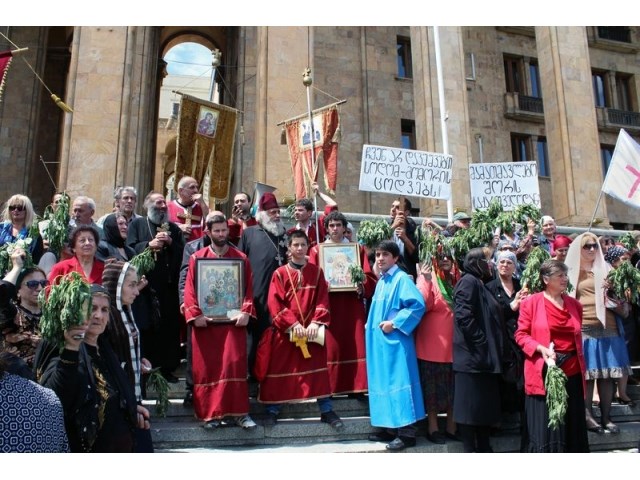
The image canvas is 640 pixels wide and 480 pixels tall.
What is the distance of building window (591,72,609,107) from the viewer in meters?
26.0

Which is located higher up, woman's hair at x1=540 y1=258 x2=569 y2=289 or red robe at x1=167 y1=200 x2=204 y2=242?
red robe at x1=167 y1=200 x2=204 y2=242

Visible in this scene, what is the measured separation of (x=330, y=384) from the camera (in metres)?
6.18

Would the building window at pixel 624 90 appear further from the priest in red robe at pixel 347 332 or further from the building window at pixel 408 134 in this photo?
the priest in red robe at pixel 347 332

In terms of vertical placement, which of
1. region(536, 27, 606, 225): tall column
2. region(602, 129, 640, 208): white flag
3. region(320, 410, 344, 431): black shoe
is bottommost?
region(320, 410, 344, 431): black shoe

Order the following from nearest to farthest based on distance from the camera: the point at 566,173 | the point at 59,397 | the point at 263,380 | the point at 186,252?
1. the point at 59,397
2. the point at 263,380
3. the point at 186,252
4. the point at 566,173

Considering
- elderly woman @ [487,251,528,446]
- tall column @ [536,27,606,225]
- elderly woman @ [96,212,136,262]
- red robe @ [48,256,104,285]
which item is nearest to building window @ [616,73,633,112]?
tall column @ [536,27,606,225]

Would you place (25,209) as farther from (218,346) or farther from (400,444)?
(400,444)

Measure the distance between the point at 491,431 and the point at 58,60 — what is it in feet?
66.2

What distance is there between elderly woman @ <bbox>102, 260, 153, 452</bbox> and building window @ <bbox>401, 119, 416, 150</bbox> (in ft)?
57.9

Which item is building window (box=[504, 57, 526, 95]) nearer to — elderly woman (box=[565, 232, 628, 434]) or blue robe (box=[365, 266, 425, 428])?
elderly woman (box=[565, 232, 628, 434])

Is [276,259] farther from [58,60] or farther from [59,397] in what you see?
[58,60]

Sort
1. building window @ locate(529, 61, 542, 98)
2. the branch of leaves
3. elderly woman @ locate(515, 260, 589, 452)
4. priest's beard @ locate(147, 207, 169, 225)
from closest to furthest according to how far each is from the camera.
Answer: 1. the branch of leaves
2. elderly woman @ locate(515, 260, 589, 452)
3. priest's beard @ locate(147, 207, 169, 225)
4. building window @ locate(529, 61, 542, 98)

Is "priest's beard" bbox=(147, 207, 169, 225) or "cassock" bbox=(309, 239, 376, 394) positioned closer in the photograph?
"cassock" bbox=(309, 239, 376, 394)

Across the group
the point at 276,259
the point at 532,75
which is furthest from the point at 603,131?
the point at 276,259
